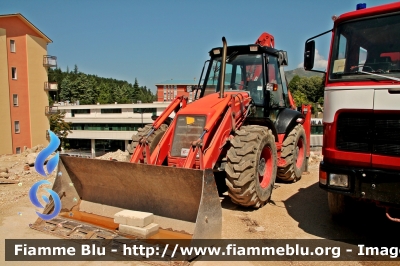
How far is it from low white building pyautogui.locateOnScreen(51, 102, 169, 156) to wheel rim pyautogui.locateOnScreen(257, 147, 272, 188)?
3654 centimetres

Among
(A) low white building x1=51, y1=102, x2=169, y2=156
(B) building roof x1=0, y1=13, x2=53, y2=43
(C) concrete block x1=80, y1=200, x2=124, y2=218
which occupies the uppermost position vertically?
(B) building roof x1=0, y1=13, x2=53, y2=43

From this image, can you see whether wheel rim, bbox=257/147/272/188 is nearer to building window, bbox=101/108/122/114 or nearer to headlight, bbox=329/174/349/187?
headlight, bbox=329/174/349/187

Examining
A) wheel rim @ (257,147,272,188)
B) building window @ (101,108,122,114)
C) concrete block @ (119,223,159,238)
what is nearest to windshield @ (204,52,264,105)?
wheel rim @ (257,147,272,188)

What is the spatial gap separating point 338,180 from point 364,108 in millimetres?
938

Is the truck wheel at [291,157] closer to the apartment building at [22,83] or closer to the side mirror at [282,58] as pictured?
the side mirror at [282,58]

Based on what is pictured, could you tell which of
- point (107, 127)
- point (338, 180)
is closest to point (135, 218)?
point (338, 180)

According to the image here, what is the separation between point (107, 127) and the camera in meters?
46.8

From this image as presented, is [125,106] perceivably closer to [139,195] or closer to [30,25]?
[30,25]

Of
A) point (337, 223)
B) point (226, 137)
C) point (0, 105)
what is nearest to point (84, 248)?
point (226, 137)

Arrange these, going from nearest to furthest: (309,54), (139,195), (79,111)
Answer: (139,195) < (309,54) < (79,111)

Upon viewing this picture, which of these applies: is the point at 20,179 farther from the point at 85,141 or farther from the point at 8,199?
the point at 85,141

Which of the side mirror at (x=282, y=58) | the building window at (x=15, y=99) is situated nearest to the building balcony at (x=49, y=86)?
the building window at (x=15, y=99)

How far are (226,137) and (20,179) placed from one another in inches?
214

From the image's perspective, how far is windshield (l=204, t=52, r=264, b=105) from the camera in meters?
6.87
